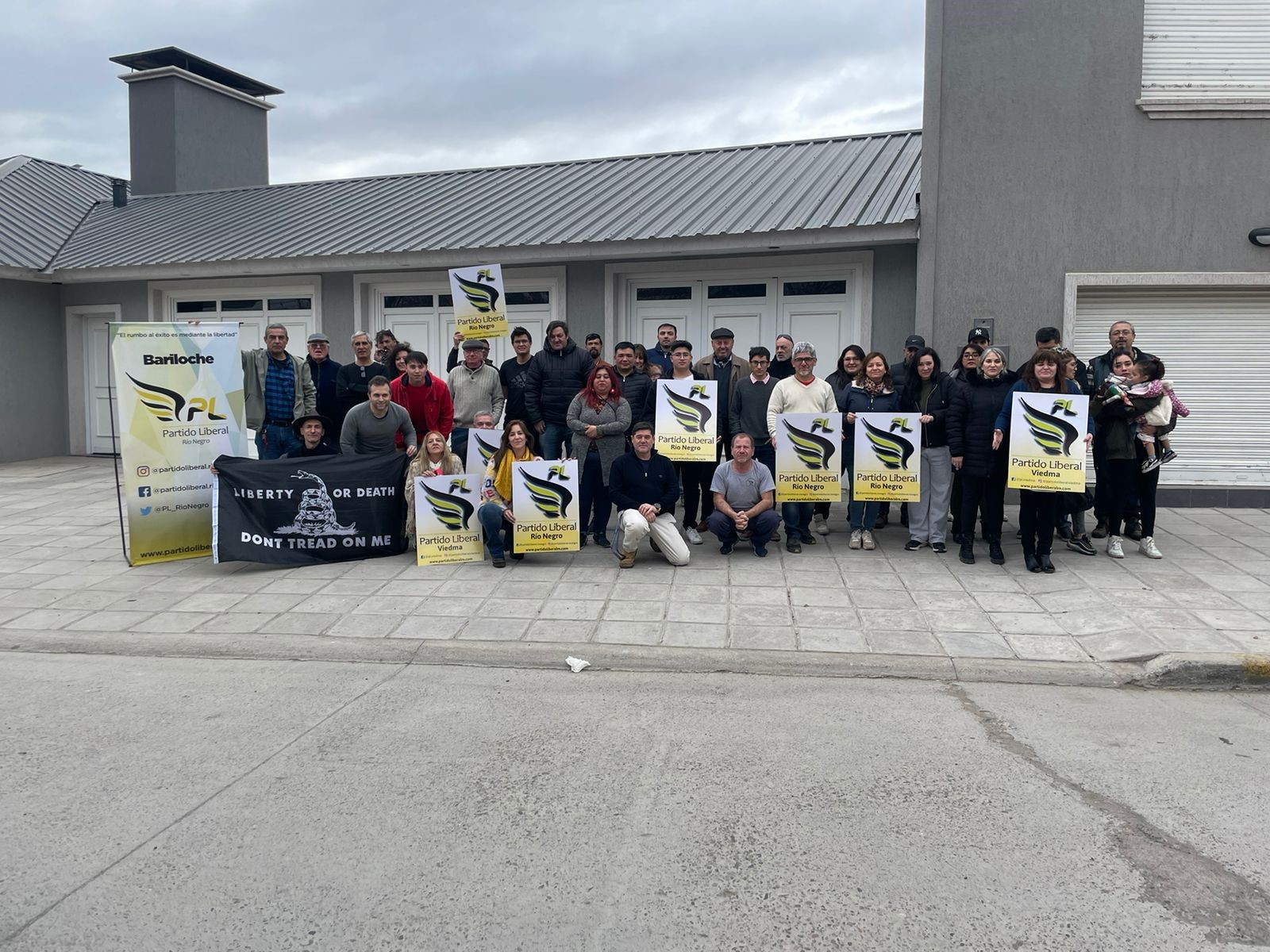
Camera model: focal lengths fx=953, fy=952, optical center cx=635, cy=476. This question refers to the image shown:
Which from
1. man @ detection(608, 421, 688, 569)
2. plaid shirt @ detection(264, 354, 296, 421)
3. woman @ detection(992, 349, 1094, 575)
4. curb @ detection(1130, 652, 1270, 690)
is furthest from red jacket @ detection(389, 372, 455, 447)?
curb @ detection(1130, 652, 1270, 690)

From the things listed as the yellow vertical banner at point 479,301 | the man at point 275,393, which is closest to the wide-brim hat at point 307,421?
the man at point 275,393

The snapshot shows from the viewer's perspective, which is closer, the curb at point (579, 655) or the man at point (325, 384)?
the curb at point (579, 655)

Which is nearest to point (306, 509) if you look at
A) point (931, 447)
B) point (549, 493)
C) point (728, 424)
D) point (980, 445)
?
point (549, 493)

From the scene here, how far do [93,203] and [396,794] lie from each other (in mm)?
18603

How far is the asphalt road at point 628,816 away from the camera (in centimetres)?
307

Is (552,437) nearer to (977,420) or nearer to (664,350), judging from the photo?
(664,350)

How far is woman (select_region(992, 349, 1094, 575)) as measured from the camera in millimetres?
7852

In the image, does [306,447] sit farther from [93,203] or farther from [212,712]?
[93,203]

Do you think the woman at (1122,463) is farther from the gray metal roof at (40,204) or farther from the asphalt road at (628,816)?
the gray metal roof at (40,204)

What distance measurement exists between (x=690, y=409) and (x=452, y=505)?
2.30 metres

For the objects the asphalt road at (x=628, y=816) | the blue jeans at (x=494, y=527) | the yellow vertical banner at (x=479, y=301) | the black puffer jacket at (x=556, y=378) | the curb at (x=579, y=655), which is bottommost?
the asphalt road at (x=628, y=816)


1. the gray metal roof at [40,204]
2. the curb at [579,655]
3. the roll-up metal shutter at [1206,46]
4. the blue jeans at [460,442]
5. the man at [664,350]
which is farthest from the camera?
the gray metal roof at [40,204]

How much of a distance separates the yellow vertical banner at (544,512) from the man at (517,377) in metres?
0.96

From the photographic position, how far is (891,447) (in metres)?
8.48
